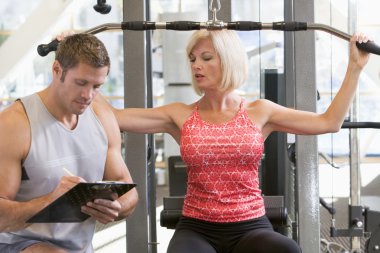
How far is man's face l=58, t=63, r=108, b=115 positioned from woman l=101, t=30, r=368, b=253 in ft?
1.38

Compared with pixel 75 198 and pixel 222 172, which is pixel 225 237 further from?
pixel 75 198

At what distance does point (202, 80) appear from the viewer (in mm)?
2162

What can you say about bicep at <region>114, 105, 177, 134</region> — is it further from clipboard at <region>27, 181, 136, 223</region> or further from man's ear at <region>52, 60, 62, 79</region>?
clipboard at <region>27, 181, 136, 223</region>

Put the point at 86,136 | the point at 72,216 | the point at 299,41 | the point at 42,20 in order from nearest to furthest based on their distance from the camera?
the point at 72,216 → the point at 86,136 → the point at 299,41 → the point at 42,20

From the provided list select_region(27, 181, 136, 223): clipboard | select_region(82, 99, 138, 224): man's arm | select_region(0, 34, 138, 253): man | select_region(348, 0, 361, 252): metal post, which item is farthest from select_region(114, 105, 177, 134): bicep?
select_region(348, 0, 361, 252): metal post

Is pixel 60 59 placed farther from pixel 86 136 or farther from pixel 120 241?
pixel 120 241

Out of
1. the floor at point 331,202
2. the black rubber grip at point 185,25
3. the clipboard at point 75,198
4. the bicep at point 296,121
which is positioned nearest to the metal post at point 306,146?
the bicep at point 296,121

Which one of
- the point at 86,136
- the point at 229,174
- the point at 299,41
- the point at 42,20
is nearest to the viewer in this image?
the point at 86,136

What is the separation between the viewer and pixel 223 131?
6.98 feet

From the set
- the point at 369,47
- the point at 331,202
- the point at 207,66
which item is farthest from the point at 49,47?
the point at 331,202

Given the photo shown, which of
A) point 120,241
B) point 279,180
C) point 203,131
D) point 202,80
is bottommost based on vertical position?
point 120,241

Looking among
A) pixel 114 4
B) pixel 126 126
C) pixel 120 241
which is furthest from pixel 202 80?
pixel 114 4

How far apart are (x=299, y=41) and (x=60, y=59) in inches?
45.7

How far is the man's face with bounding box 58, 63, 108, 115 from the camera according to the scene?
1.74m
